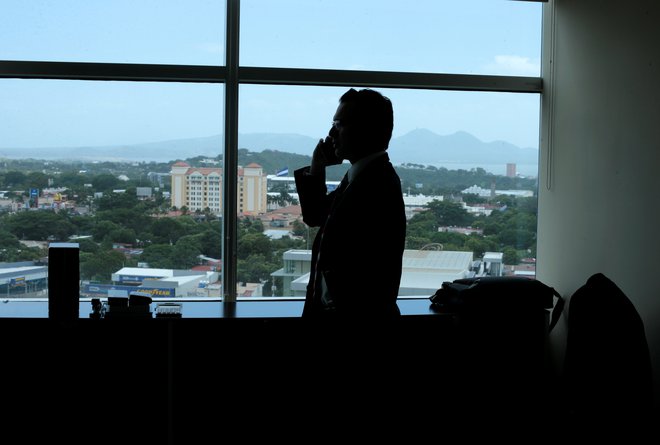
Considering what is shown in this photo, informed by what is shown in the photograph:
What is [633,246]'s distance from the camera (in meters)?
2.99

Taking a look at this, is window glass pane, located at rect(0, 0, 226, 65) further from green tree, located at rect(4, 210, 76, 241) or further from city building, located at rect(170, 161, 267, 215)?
green tree, located at rect(4, 210, 76, 241)

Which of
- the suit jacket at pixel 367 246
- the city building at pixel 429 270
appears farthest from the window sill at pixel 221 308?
the suit jacket at pixel 367 246

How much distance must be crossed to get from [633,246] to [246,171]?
1916mm

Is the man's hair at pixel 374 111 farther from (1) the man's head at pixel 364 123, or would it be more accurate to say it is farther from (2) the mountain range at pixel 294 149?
(2) the mountain range at pixel 294 149

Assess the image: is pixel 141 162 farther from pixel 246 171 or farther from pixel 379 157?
pixel 379 157

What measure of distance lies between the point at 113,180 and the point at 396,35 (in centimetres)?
168

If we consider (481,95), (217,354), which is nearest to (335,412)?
(217,354)

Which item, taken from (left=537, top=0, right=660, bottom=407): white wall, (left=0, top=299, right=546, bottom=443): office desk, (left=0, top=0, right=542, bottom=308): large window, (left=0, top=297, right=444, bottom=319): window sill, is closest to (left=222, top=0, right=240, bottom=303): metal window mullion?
(left=0, top=0, right=542, bottom=308): large window

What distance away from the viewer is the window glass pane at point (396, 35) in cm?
372

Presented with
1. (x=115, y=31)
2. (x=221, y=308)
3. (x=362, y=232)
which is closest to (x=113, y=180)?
(x=115, y=31)

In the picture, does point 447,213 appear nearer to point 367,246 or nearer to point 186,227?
point 186,227

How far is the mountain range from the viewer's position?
3.65m

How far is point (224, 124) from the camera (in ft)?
12.1

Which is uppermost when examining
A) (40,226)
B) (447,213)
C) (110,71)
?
(110,71)
